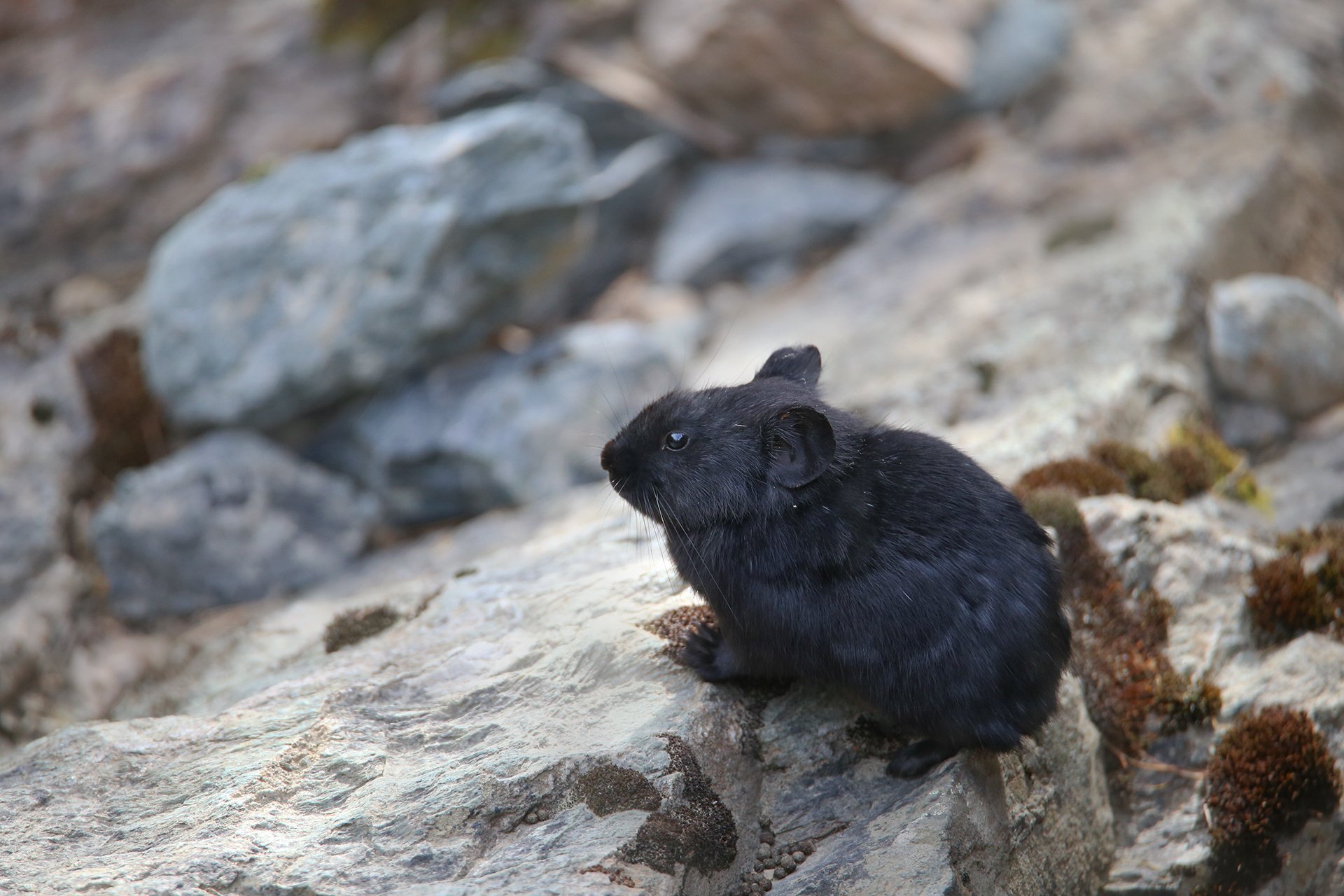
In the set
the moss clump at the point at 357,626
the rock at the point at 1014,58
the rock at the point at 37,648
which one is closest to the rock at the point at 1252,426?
the rock at the point at 1014,58

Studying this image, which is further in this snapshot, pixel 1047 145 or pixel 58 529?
pixel 1047 145

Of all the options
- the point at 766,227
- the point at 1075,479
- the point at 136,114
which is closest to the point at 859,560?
the point at 1075,479

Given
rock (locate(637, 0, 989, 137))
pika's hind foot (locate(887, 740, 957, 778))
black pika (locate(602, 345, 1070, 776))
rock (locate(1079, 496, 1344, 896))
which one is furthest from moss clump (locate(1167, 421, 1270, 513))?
rock (locate(637, 0, 989, 137))

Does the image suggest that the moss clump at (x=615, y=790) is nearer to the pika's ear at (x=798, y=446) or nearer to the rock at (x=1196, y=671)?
the pika's ear at (x=798, y=446)

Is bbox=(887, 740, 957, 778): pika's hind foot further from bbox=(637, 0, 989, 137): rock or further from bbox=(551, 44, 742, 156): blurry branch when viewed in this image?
bbox=(551, 44, 742, 156): blurry branch

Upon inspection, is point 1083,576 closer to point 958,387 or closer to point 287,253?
point 958,387

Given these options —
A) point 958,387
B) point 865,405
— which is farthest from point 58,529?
point 958,387

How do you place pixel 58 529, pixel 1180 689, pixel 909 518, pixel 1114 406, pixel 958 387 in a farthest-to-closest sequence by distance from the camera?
pixel 58 529, pixel 958 387, pixel 1114 406, pixel 1180 689, pixel 909 518

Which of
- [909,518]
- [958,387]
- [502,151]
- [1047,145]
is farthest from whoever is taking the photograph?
[1047,145]
